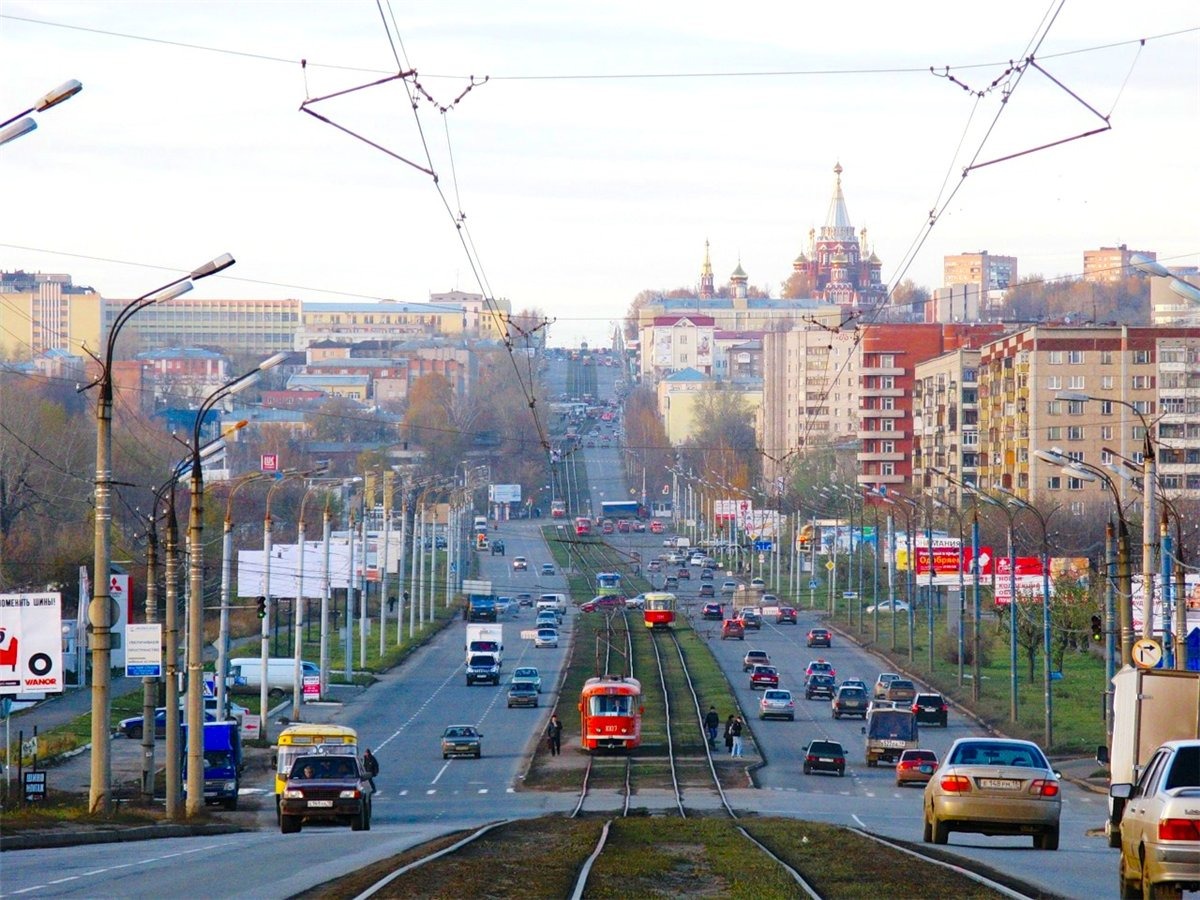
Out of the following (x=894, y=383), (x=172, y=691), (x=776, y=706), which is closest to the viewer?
(x=172, y=691)

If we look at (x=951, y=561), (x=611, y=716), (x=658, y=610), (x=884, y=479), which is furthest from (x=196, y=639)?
(x=884, y=479)

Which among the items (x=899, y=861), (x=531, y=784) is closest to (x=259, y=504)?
(x=531, y=784)

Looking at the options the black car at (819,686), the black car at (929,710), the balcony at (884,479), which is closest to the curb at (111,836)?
the black car at (929,710)

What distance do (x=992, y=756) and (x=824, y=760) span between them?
27.3 m

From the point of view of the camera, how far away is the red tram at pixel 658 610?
90106 millimetres

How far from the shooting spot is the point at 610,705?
51438 mm

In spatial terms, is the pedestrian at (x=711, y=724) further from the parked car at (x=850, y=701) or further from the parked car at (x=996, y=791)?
the parked car at (x=996, y=791)

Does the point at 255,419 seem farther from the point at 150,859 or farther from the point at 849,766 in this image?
the point at 150,859

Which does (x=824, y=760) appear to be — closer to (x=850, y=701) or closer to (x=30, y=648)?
(x=850, y=701)

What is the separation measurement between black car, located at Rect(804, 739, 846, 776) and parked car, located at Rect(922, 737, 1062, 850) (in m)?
26.8

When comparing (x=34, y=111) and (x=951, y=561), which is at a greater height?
(x=34, y=111)

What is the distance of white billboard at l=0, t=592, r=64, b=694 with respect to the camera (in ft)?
85.4

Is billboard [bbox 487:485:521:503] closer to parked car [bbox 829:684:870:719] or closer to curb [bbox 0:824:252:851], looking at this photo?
parked car [bbox 829:684:870:719]

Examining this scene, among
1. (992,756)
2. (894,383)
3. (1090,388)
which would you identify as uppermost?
(894,383)
